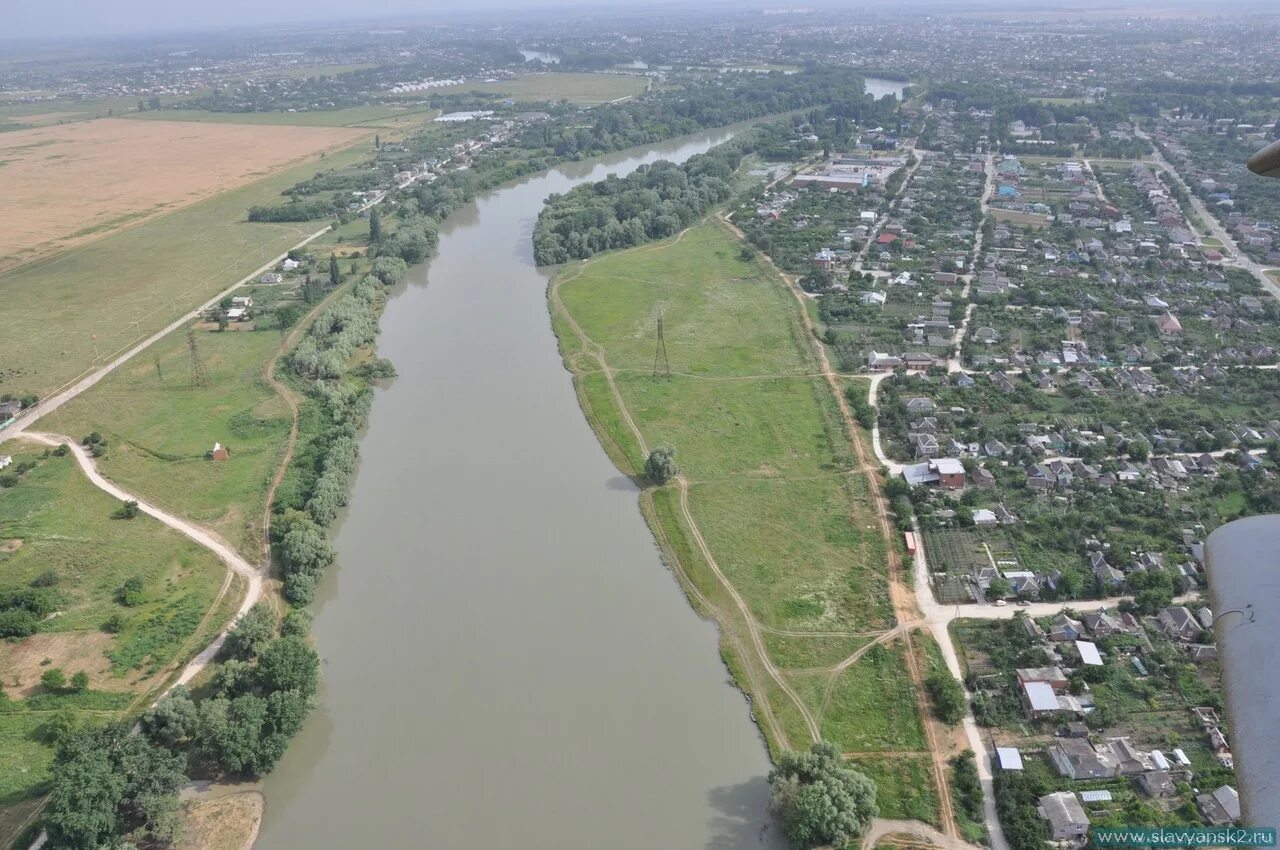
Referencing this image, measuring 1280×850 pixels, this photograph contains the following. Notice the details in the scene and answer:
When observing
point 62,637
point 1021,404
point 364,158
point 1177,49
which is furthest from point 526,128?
point 1177,49

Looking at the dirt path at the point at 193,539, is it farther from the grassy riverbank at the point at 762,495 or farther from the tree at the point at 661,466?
the tree at the point at 661,466

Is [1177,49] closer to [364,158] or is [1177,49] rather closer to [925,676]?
[364,158]

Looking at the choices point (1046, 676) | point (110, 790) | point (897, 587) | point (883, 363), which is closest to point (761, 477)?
point (897, 587)

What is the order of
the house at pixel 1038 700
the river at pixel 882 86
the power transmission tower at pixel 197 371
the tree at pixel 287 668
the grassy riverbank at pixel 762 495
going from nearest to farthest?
the house at pixel 1038 700 < the tree at pixel 287 668 < the grassy riverbank at pixel 762 495 < the power transmission tower at pixel 197 371 < the river at pixel 882 86

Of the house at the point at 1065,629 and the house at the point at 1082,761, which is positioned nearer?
the house at the point at 1082,761

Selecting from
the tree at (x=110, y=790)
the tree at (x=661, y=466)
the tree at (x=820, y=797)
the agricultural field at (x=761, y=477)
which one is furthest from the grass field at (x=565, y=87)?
the tree at (x=820, y=797)

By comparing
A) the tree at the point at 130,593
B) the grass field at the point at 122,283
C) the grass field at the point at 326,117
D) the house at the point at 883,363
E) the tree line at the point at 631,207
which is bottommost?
the tree at the point at 130,593

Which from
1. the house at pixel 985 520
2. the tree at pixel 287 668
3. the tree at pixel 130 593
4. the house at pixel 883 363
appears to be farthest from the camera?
the house at pixel 883 363
